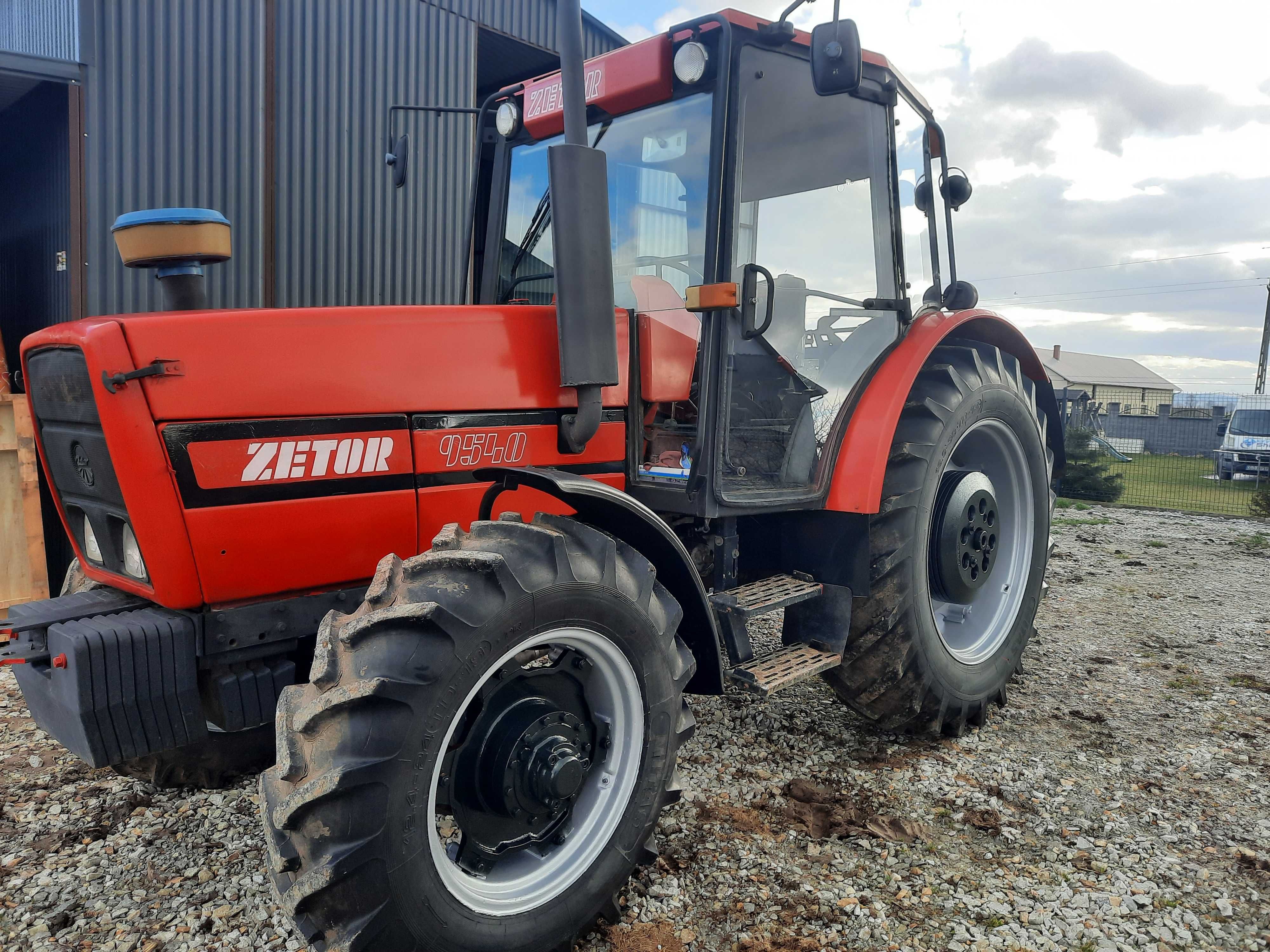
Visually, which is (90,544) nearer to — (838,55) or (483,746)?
(483,746)

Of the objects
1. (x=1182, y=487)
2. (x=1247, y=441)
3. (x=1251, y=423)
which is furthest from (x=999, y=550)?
(x=1251, y=423)

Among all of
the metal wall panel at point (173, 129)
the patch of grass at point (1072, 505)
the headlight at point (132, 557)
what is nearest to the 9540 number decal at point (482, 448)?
the headlight at point (132, 557)

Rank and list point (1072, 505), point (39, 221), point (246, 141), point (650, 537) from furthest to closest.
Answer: point (1072, 505)
point (246, 141)
point (39, 221)
point (650, 537)

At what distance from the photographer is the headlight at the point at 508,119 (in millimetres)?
3340

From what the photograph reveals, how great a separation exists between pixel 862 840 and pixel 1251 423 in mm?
17150

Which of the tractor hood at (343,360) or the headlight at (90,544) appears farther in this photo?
the headlight at (90,544)

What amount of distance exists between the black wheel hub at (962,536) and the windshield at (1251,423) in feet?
50.7

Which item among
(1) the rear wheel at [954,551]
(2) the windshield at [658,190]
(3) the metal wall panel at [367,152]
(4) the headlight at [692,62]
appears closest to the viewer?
(4) the headlight at [692,62]

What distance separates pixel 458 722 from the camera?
2.03m

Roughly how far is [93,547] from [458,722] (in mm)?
1267

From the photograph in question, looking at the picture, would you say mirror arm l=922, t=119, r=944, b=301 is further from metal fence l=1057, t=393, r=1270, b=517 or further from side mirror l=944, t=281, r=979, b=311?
metal fence l=1057, t=393, r=1270, b=517

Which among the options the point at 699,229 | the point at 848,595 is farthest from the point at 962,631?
the point at 699,229

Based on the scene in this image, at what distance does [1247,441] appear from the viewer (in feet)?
51.0

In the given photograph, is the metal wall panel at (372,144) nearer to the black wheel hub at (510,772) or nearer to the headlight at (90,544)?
the headlight at (90,544)
